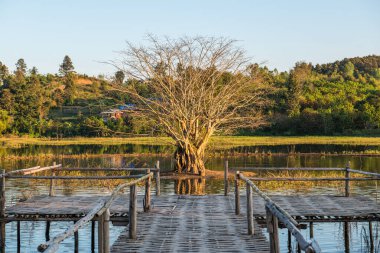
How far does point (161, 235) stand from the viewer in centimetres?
1246

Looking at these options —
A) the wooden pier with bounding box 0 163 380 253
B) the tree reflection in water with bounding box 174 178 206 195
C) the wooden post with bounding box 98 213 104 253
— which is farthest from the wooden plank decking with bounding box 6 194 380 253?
the tree reflection in water with bounding box 174 178 206 195

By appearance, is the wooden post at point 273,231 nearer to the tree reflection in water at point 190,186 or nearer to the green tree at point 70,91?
the tree reflection in water at point 190,186

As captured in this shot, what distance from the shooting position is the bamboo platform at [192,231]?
11.3 metres

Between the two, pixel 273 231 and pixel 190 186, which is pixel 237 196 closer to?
pixel 273 231

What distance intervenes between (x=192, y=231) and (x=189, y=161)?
66.1 ft

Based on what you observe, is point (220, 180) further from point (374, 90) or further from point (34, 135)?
point (374, 90)

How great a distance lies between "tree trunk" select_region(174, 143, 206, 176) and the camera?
32844 mm

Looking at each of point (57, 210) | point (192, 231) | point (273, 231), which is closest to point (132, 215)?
point (192, 231)

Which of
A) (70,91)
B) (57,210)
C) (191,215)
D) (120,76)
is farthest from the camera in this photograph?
(70,91)

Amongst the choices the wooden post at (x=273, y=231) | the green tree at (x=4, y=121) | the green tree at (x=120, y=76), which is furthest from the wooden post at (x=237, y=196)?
the green tree at (x=4, y=121)

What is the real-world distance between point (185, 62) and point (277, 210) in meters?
26.2

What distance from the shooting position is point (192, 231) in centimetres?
1290

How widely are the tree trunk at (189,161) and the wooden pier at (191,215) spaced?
13.9 metres

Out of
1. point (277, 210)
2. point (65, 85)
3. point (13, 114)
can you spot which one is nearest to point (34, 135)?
point (13, 114)
